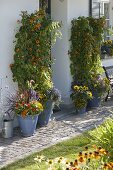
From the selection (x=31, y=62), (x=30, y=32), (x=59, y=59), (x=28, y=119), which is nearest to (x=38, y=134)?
(x=28, y=119)

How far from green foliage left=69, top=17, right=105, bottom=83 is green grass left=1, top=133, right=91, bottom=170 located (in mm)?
2610

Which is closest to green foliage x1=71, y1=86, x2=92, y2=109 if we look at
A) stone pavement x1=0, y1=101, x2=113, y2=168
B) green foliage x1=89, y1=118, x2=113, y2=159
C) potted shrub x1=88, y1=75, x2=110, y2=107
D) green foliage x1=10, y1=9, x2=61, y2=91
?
stone pavement x1=0, y1=101, x2=113, y2=168

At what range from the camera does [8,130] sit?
8250 mm

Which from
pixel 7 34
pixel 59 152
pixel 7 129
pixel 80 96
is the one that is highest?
pixel 7 34

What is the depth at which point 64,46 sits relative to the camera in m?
10.8

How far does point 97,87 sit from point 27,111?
9.40ft

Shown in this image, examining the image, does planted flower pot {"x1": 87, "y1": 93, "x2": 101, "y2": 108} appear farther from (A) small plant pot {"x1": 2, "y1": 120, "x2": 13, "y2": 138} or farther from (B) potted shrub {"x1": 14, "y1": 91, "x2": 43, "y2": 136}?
(A) small plant pot {"x1": 2, "y1": 120, "x2": 13, "y2": 138}

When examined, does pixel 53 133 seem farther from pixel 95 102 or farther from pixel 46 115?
pixel 95 102

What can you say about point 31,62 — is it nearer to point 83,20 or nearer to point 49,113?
point 49,113

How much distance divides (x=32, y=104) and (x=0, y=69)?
0.94 metres

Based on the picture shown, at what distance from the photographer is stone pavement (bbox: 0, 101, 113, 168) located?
746cm

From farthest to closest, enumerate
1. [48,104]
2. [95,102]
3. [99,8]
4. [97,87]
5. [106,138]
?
[99,8], [95,102], [97,87], [48,104], [106,138]

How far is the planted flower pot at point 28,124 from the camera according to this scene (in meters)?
A: 8.34

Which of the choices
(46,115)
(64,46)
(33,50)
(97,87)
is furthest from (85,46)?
(46,115)
